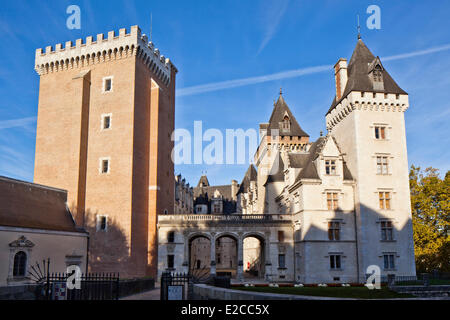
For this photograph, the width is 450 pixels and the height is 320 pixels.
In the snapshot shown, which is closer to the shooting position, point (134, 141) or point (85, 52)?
point (134, 141)

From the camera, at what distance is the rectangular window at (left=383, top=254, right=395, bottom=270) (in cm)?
3400

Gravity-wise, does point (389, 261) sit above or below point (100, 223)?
below

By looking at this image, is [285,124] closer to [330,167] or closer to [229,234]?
[330,167]

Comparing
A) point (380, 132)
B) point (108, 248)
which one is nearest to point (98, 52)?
point (108, 248)

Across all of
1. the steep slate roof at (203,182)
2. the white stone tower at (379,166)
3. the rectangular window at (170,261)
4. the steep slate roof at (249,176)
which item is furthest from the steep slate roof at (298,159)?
the steep slate roof at (203,182)

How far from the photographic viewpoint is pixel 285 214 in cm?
4031

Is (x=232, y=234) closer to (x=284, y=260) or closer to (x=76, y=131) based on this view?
(x=284, y=260)

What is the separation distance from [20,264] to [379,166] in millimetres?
30757

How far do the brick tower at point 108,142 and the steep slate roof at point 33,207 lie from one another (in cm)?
132

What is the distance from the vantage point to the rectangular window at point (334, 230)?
116 ft

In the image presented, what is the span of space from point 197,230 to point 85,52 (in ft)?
71.9

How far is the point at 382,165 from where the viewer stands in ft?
117
